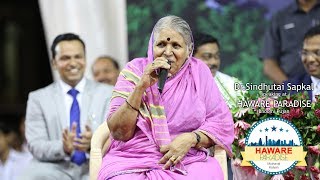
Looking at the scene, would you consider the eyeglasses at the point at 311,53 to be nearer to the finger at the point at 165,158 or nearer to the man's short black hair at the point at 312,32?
the man's short black hair at the point at 312,32

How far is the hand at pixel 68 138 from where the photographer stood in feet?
18.1

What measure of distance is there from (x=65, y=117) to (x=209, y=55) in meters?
1.05


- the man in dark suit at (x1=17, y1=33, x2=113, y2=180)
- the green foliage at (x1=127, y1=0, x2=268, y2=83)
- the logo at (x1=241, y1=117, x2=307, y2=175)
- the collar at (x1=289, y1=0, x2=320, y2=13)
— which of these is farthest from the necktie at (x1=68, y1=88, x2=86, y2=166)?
the collar at (x1=289, y1=0, x2=320, y2=13)

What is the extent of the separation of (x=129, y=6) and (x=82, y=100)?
3.62ft

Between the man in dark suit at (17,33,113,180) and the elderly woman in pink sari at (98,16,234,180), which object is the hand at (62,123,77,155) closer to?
the man in dark suit at (17,33,113,180)

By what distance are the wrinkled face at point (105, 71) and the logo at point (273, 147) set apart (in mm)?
1811

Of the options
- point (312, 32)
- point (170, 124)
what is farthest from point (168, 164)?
point (312, 32)

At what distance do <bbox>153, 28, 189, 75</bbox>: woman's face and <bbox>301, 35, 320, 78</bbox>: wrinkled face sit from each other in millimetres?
1249

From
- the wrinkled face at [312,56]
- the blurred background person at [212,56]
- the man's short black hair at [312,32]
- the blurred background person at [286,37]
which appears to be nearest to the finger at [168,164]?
the blurred background person at [212,56]

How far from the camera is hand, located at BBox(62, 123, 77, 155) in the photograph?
5512mm

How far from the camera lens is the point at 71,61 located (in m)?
5.84

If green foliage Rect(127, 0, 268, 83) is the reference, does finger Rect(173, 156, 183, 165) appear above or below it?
below

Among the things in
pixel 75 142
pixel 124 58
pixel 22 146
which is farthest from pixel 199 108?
pixel 22 146

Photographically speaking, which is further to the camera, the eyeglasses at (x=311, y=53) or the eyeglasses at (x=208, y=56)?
the eyeglasses at (x=208, y=56)
